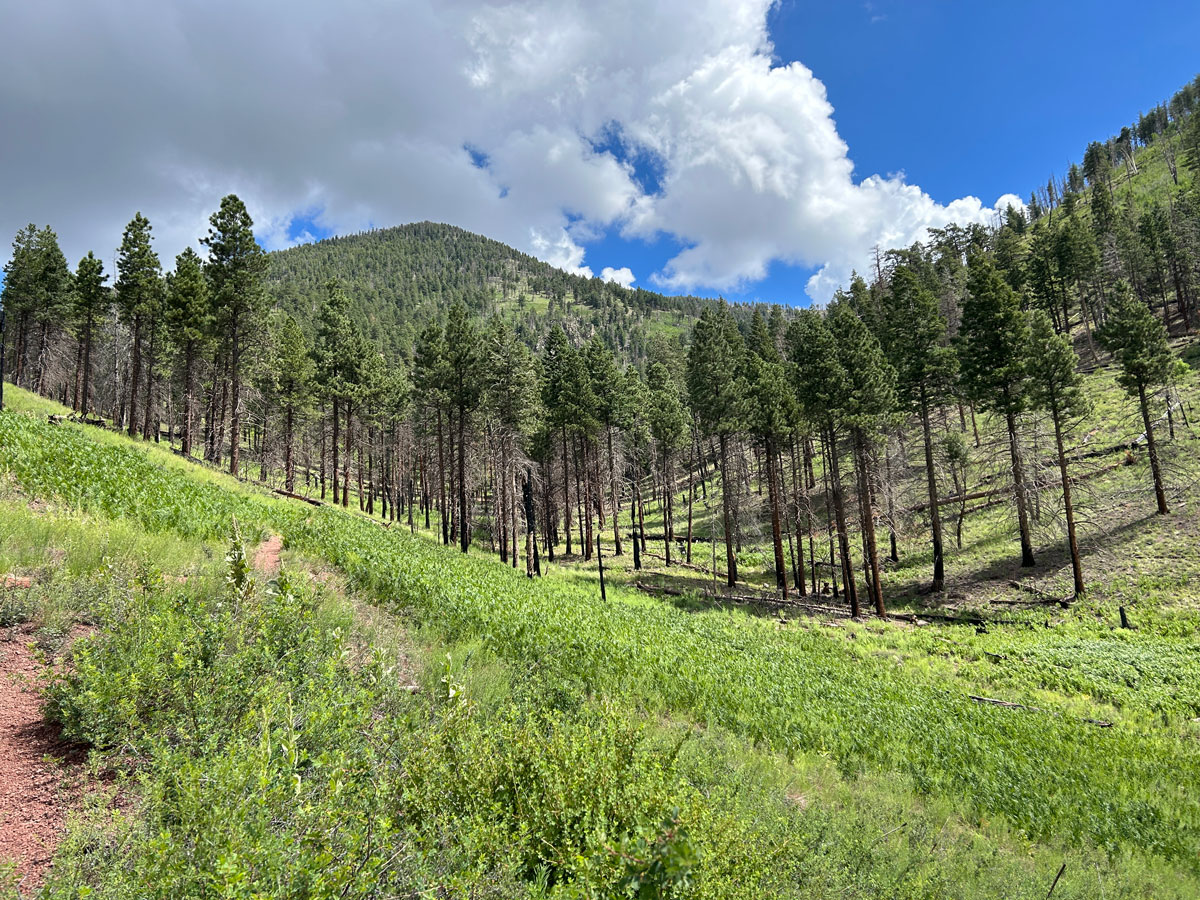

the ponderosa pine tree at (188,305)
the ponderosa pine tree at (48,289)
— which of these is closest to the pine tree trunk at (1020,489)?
the ponderosa pine tree at (188,305)

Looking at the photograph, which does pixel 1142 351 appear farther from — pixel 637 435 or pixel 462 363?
pixel 462 363

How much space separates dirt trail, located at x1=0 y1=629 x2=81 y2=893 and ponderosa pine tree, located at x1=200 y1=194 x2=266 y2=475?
28.1 meters

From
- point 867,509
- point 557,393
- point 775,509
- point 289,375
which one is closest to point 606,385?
point 557,393

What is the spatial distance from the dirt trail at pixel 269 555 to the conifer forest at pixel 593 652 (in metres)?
0.13

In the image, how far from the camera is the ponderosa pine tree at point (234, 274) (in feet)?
92.6

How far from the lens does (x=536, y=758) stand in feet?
15.5

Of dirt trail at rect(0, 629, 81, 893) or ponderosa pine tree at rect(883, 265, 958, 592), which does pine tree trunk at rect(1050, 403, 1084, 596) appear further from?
dirt trail at rect(0, 629, 81, 893)

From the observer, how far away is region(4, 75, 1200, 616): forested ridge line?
2720 centimetres

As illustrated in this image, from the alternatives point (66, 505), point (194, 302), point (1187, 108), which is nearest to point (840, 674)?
point (66, 505)

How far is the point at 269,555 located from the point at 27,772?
8409 mm

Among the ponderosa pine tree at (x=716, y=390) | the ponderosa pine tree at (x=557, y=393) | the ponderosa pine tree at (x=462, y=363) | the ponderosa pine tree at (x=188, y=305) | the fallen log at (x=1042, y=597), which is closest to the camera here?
the fallen log at (x=1042, y=597)

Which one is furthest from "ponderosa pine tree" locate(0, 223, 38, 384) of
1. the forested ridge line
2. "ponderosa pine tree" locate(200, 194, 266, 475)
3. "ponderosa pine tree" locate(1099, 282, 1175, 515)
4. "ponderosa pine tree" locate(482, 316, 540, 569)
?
"ponderosa pine tree" locate(1099, 282, 1175, 515)

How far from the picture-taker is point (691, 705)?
9781 millimetres

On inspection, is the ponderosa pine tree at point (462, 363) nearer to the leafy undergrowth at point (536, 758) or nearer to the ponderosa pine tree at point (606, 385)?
the ponderosa pine tree at point (606, 385)
